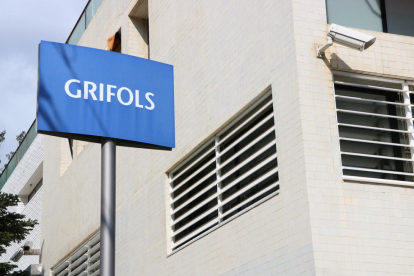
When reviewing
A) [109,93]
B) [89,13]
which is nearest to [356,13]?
[109,93]

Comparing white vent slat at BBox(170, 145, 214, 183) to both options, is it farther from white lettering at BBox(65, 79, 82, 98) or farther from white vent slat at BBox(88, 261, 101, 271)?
white lettering at BBox(65, 79, 82, 98)

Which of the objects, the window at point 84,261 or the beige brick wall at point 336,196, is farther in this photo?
the window at point 84,261

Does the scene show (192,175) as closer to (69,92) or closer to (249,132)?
(249,132)

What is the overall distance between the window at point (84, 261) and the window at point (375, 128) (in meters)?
9.13

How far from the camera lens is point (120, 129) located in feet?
30.0

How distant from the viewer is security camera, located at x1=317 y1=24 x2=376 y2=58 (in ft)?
38.1

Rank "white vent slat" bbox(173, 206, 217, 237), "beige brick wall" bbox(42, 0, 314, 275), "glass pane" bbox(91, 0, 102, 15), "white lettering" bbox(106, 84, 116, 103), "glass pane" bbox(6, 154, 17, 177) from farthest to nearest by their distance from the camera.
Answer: "glass pane" bbox(6, 154, 17, 177)
"glass pane" bbox(91, 0, 102, 15)
"white vent slat" bbox(173, 206, 217, 237)
"beige brick wall" bbox(42, 0, 314, 275)
"white lettering" bbox(106, 84, 116, 103)

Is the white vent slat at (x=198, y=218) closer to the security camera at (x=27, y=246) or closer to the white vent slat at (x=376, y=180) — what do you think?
the white vent slat at (x=376, y=180)

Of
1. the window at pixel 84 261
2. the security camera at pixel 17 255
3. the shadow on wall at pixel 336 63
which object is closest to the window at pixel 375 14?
the shadow on wall at pixel 336 63

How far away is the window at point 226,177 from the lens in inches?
502

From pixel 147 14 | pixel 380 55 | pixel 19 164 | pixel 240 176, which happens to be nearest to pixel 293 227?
pixel 240 176

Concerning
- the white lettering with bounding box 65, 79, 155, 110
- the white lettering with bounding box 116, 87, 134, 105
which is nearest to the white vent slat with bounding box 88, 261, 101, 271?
the white lettering with bounding box 65, 79, 155, 110

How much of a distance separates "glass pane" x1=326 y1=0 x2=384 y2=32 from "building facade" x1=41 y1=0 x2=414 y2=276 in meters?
0.02

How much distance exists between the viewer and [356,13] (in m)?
12.9
